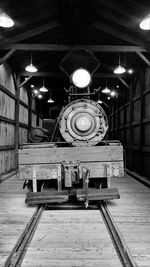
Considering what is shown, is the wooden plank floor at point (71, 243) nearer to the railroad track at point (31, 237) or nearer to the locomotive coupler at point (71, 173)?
the railroad track at point (31, 237)

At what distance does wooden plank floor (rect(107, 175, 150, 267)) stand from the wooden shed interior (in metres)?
2.34

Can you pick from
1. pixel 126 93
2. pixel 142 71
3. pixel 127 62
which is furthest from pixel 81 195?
pixel 126 93

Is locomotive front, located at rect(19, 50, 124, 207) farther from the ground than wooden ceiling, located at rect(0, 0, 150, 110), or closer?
closer

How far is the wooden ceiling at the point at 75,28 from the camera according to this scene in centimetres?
577

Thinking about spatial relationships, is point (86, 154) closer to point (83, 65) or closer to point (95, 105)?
point (95, 105)

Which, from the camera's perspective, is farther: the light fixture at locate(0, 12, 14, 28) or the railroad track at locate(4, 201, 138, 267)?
the light fixture at locate(0, 12, 14, 28)

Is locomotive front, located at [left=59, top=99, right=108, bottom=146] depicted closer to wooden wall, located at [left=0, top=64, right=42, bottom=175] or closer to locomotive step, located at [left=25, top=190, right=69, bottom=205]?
locomotive step, located at [left=25, top=190, right=69, bottom=205]

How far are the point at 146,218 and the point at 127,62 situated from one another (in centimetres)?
672

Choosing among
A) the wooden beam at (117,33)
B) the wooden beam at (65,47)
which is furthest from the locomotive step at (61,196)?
the wooden beam at (117,33)

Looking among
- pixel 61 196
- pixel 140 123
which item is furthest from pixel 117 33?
pixel 61 196

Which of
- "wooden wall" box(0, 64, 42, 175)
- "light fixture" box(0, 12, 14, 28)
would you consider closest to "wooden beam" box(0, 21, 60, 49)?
"wooden wall" box(0, 64, 42, 175)

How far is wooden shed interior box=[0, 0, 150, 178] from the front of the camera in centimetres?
602

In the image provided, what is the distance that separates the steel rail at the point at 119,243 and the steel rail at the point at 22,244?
1.09 meters

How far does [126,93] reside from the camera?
1162cm
